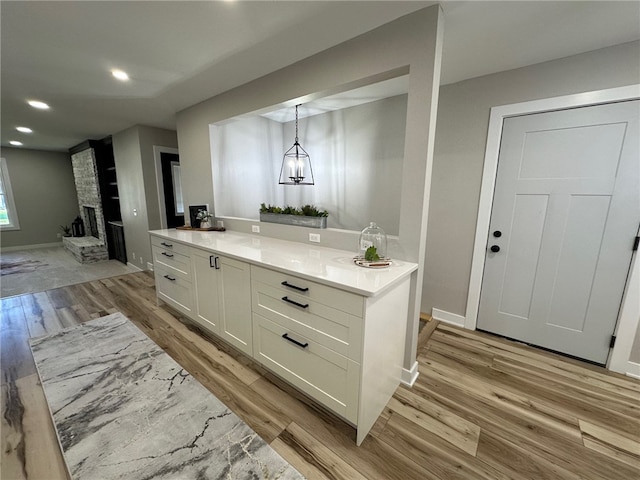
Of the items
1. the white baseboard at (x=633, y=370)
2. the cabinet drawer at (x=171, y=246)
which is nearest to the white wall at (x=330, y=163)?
the cabinet drawer at (x=171, y=246)

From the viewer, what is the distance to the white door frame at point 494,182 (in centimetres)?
191

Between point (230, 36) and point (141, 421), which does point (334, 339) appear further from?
point (230, 36)

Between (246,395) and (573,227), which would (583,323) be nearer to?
(573,227)

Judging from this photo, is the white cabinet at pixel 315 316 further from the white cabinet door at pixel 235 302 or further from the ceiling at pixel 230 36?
the ceiling at pixel 230 36

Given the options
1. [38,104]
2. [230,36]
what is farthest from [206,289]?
[38,104]

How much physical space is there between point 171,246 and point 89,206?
5.00 m

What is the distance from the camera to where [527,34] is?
1.72m

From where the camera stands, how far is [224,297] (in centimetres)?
215

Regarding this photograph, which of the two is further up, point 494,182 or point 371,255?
point 494,182

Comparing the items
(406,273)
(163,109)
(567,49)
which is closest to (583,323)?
(406,273)

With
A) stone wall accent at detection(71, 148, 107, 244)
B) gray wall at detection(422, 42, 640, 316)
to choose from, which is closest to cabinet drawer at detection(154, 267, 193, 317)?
gray wall at detection(422, 42, 640, 316)

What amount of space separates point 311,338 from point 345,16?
6.67 ft

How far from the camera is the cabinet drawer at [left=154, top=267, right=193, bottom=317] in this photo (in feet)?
8.51

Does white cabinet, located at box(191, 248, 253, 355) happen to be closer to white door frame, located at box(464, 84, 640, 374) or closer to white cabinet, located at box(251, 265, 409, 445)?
white cabinet, located at box(251, 265, 409, 445)
